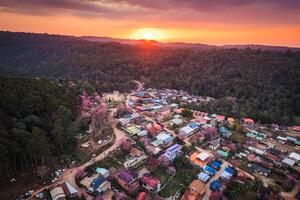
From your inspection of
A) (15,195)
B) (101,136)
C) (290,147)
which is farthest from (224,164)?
(15,195)

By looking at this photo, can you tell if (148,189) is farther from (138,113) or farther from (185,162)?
(138,113)

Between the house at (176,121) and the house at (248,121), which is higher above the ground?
the house at (176,121)

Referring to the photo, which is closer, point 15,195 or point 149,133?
point 15,195

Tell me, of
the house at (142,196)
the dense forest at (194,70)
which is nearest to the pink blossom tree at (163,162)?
the house at (142,196)

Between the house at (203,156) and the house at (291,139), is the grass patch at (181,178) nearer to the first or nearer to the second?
the house at (203,156)

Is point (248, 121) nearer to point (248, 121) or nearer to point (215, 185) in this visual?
point (248, 121)

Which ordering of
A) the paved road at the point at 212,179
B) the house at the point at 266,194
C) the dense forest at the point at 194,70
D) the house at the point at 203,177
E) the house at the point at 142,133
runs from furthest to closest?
the dense forest at the point at 194,70, the house at the point at 142,133, the house at the point at 203,177, the paved road at the point at 212,179, the house at the point at 266,194
